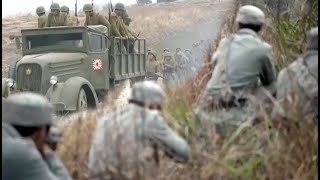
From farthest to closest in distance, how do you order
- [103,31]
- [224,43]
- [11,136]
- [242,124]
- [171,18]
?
[171,18] → [103,31] → [224,43] → [242,124] → [11,136]

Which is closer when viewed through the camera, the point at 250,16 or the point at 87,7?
the point at 250,16

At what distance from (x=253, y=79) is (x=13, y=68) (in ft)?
29.5

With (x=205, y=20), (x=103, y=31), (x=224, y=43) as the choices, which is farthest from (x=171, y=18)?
(x=224, y=43)

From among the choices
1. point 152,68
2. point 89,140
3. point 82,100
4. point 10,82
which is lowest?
point 152,68

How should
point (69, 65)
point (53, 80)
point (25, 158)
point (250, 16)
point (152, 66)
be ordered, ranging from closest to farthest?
point (25, 158) → point (250, 16) → point (53, 80) → point (69, 65) → point (152, 66)

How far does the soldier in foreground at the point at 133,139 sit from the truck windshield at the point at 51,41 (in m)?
9.57

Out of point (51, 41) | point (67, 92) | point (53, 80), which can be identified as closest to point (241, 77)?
point (67, 92)

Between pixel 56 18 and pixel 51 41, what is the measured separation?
1.34 metres

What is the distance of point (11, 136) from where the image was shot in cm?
479

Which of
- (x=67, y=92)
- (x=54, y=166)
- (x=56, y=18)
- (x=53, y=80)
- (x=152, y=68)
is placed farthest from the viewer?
(x=152, y=68)

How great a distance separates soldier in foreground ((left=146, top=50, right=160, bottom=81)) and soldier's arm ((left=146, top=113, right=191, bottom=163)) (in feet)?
39.4

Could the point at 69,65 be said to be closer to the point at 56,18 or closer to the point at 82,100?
the point at 82,100

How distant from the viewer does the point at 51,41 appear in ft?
48.0

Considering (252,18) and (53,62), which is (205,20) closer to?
(53,62)
